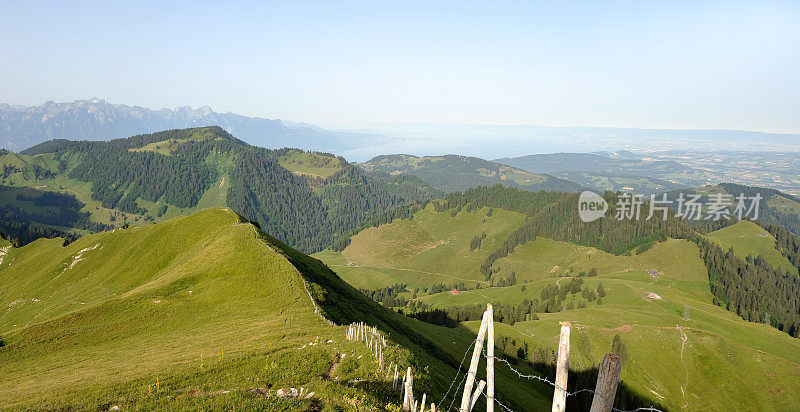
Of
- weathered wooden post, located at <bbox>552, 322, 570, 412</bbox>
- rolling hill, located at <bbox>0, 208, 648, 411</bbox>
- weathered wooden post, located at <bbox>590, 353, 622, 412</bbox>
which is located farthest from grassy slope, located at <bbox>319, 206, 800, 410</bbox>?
weathered wooden post, located at <bbox>590, 353, 622, 412</bbox>

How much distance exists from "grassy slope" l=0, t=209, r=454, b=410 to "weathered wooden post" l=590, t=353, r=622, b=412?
534 inches

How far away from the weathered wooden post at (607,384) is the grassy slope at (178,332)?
1357 cm

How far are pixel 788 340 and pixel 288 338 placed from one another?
16105 centimetres

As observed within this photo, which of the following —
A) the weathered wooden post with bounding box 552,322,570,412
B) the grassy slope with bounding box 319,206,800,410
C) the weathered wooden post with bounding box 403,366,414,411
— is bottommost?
the grassy slope with bounding box 319,206,800,410

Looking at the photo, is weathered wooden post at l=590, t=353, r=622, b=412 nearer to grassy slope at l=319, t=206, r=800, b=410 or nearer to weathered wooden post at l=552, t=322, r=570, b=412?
weathered wooden post at l=552, t=322, r=570, b=412

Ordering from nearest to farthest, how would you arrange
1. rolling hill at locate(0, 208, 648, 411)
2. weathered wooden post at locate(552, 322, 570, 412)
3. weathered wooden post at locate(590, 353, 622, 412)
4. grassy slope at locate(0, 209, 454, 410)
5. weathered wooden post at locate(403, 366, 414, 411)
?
1. weathered wooden post at locate(590, 353, 622, 412)
2. weathered wooden post at locate(552, 322, 570, 412)
3. weathered wooden post at locate(403, 366, 414, 411)
4. rolling hill at locate(0, 208, 648, 411)
5. grassy slope at locate(0, 209, 454, 410)

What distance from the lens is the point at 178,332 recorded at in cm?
4550

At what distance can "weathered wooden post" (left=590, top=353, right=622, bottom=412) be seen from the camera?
8.27m

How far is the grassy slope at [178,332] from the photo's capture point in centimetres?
2305

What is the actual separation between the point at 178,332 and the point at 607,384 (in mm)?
51377

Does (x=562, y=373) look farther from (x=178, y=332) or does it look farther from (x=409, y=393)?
(x=178, y=332)

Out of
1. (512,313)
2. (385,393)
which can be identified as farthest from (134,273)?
(512,313)

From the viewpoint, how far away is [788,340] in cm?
11450

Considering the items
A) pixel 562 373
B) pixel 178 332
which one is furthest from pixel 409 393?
pixel 178 332
